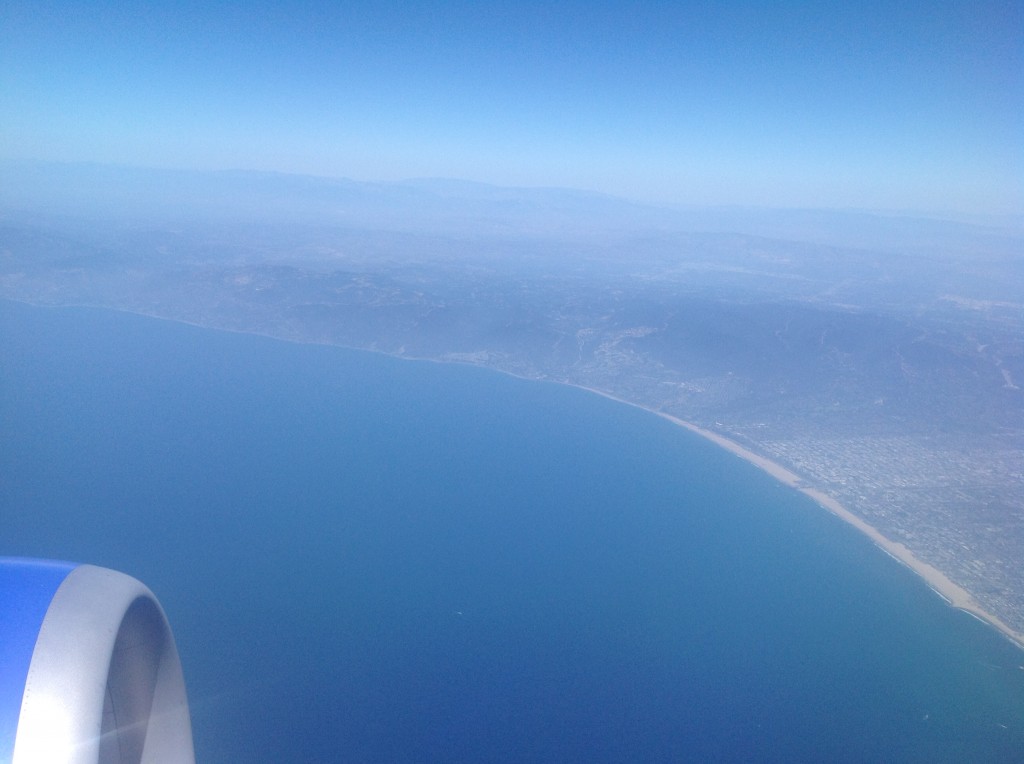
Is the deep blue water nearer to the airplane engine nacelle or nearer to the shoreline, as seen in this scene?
the shoreline

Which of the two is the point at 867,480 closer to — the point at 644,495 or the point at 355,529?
the point at 644,495

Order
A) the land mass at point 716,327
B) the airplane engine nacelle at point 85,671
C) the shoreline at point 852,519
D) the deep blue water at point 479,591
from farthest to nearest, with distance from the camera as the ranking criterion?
the land mass at point 716,327, the shoreline at point 852,519, the deep blue water at point 479,591, the airplane engine nacelle at point 85,671

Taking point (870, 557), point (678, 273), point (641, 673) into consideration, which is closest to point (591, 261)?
point (678, 273)

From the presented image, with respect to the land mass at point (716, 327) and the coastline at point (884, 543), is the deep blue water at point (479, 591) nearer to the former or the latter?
the coastline at point (884, 543)

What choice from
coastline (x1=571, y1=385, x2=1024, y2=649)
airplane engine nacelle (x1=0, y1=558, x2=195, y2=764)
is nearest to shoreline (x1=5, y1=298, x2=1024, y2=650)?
coastline (x1=571, y1=385, x2=1024, y2=649)

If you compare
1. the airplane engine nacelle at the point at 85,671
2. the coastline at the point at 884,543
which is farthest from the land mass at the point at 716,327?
the airplane engine nacelle at the point at 85,671
